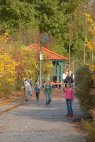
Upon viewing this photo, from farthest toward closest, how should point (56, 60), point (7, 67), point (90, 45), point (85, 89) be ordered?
point (56, 60), point (7, 67), point (85, 89), point (90, 45)

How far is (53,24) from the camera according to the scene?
220ft

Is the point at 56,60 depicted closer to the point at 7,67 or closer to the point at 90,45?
the point at 7,67

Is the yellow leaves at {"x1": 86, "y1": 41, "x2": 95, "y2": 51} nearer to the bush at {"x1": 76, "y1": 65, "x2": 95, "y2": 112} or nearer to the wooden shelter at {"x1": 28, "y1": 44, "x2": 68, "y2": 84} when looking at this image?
the bush at {"x1": 76, "y1": 65, "x2": 95, "y2": 112}

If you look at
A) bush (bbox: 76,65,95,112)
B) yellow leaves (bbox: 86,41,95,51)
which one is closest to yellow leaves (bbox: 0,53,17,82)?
bush (bbox: 76,65,95,112)

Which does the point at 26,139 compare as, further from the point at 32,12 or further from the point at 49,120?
the point at 32,12

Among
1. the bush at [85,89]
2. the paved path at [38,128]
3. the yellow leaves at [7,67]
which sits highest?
the yellow leaves at [7,67]

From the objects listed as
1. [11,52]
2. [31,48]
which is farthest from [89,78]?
[31,48]

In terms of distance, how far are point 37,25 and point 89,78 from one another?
44.4 metres

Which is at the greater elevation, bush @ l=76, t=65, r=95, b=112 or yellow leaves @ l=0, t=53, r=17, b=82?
yellow leaves @ l=0, t=53, r=17, b=82

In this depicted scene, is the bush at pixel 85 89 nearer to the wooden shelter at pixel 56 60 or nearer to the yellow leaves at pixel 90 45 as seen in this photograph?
the yellow leaves at pixel 90 45

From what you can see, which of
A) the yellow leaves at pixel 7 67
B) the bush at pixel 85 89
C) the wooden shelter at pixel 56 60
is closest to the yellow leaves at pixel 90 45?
the bush at pixel 85 89

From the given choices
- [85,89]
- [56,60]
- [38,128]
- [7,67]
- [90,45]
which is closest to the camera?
[90,45]

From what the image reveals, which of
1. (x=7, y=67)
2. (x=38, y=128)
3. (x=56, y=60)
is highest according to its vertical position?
(x=56, y=60)

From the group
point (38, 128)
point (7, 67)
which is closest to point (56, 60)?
point (7, 67)
